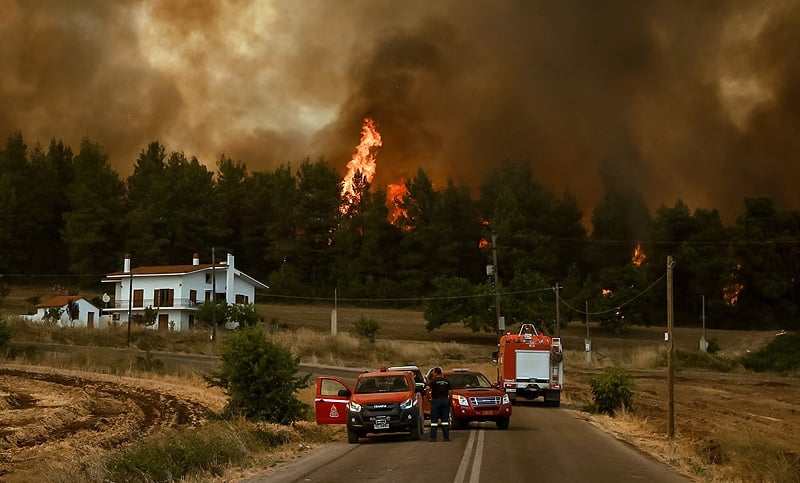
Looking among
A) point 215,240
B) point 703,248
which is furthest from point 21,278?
point 703,248

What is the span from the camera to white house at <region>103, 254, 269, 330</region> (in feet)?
298

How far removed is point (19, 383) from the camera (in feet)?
138

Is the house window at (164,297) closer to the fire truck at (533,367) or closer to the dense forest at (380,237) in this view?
the dense forest at (380,237)

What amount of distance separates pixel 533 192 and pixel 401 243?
2286cm

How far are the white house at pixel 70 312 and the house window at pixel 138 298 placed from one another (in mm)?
4494

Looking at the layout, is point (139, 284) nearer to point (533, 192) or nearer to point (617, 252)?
point (533, 192)

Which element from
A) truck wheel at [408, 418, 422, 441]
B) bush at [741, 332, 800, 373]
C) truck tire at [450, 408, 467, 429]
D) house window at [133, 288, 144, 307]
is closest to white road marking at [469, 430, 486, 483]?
truck wheel at [408, 418, 422, 441]

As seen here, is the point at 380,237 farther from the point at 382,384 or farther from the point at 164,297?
the point at 382,384

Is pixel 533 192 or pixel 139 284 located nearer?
pixel 139 284

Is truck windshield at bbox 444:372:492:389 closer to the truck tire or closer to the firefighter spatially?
the truck tire

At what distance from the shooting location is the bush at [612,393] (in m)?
36.6

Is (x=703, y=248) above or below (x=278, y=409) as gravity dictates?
above

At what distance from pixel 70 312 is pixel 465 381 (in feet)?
226

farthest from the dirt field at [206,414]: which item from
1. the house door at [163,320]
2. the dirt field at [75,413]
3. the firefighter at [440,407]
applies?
the house door at [163,320]
